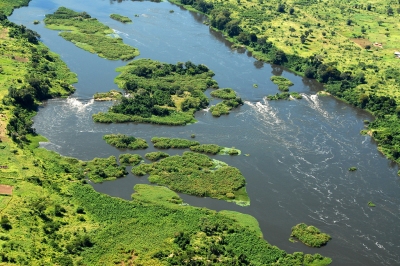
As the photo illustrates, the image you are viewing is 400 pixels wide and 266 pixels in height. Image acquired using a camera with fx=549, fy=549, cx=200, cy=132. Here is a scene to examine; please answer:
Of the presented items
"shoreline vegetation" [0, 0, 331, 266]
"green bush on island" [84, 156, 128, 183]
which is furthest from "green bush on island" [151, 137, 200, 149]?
"green bush on island" [84, 156, 128, 183]

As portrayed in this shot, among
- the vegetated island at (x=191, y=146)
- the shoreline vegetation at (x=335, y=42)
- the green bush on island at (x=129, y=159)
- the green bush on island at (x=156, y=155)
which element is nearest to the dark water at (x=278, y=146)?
the vegetated island at (x=191, y=146)

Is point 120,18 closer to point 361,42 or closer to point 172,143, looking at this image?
point 361,42

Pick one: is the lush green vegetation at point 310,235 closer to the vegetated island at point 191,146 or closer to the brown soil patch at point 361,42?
the vegetated island at point 191,146

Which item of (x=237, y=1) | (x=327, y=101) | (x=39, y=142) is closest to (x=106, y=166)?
(x=39, y=142)

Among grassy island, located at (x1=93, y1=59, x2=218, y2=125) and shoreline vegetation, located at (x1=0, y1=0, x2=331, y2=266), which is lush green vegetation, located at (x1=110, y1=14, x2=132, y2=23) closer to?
grassy island, located at (x1=93, y1=59, x2=218, y2=125)

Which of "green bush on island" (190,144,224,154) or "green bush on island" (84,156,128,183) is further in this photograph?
"green bush on island" (190,144,224,154)

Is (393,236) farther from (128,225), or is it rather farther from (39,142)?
(39,142)
